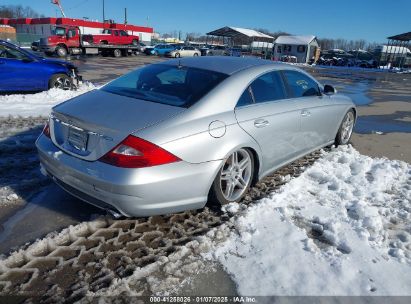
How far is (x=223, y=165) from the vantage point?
10.9ft

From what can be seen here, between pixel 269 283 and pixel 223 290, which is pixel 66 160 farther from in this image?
pixel 269 283

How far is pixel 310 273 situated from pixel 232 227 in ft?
2.70

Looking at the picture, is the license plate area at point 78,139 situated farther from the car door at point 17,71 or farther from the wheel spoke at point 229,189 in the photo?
the car door at point 17,71

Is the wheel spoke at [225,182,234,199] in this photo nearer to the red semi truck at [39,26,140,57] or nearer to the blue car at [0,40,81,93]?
the blue car at [0,40,81,93]

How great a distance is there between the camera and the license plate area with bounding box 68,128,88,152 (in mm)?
3010

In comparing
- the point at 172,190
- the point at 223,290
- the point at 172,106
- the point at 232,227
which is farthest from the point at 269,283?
the point at 172,106

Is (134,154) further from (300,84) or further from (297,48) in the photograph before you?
(297,48)

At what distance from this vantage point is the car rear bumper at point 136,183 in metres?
2.80

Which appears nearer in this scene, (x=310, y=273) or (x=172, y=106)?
(x=310, y=273)

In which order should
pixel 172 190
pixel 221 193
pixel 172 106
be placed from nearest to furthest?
1. pixel 172 190
2. pixel 172 106
3. pixel 221 193

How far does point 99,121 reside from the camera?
300 cm

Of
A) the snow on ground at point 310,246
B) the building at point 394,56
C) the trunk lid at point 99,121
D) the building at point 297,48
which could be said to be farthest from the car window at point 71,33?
the building at point 394,56

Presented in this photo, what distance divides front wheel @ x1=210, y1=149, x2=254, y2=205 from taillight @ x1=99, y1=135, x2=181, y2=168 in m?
0.77

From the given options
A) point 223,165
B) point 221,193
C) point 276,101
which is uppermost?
point 276,101
